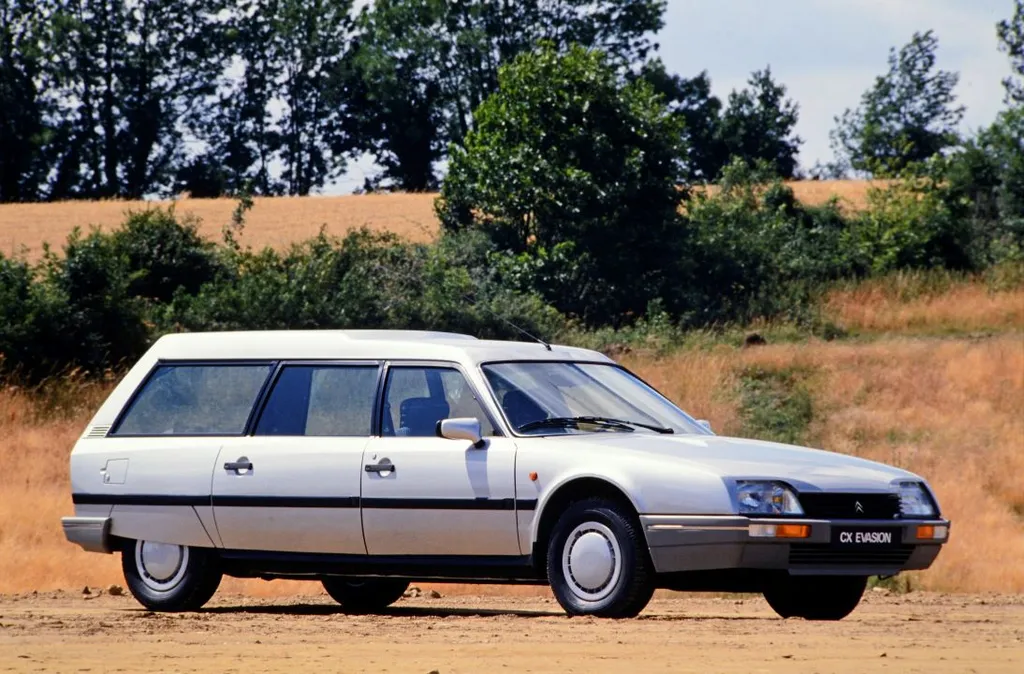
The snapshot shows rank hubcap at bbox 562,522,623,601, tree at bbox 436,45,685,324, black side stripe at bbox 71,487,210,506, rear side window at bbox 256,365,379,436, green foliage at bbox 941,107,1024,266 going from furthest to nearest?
green foliage at bbox 941,107,1024,266
tree at bbox 436,45,685,324
black side stripe at bbox 71,487,210,506
rear side window at bbox 256,365,379,436
hubcap at bbox 562,522,623,601

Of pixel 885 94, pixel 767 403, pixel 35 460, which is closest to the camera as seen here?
pixel 35 460

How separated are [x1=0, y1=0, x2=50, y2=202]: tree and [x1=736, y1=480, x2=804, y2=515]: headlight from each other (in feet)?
229

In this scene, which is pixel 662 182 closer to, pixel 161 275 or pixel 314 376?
pixel 161 275

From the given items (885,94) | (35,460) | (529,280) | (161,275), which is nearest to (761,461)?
(35,460)

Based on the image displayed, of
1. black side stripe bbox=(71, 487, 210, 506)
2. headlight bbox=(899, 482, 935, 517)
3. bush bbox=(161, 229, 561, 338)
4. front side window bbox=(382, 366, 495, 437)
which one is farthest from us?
bush bbox=(161, 229, 561, 338)

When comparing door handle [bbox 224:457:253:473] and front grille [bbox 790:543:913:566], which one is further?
door handle [bbox 224:457:253:473]

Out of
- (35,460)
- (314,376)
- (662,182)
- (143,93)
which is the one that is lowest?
(35,460)

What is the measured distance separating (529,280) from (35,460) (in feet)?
63.9

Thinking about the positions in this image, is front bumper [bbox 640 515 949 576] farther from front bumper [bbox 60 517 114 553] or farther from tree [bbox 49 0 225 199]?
tree [bbox 49 0 225 199]

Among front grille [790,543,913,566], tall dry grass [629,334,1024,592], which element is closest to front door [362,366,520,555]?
front grille [790,543,913,566]

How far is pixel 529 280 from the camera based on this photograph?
1596 inches

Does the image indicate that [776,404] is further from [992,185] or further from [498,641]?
[992,185]

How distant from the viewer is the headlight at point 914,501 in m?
9.39

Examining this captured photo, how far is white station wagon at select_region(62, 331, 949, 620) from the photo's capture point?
903 cm
